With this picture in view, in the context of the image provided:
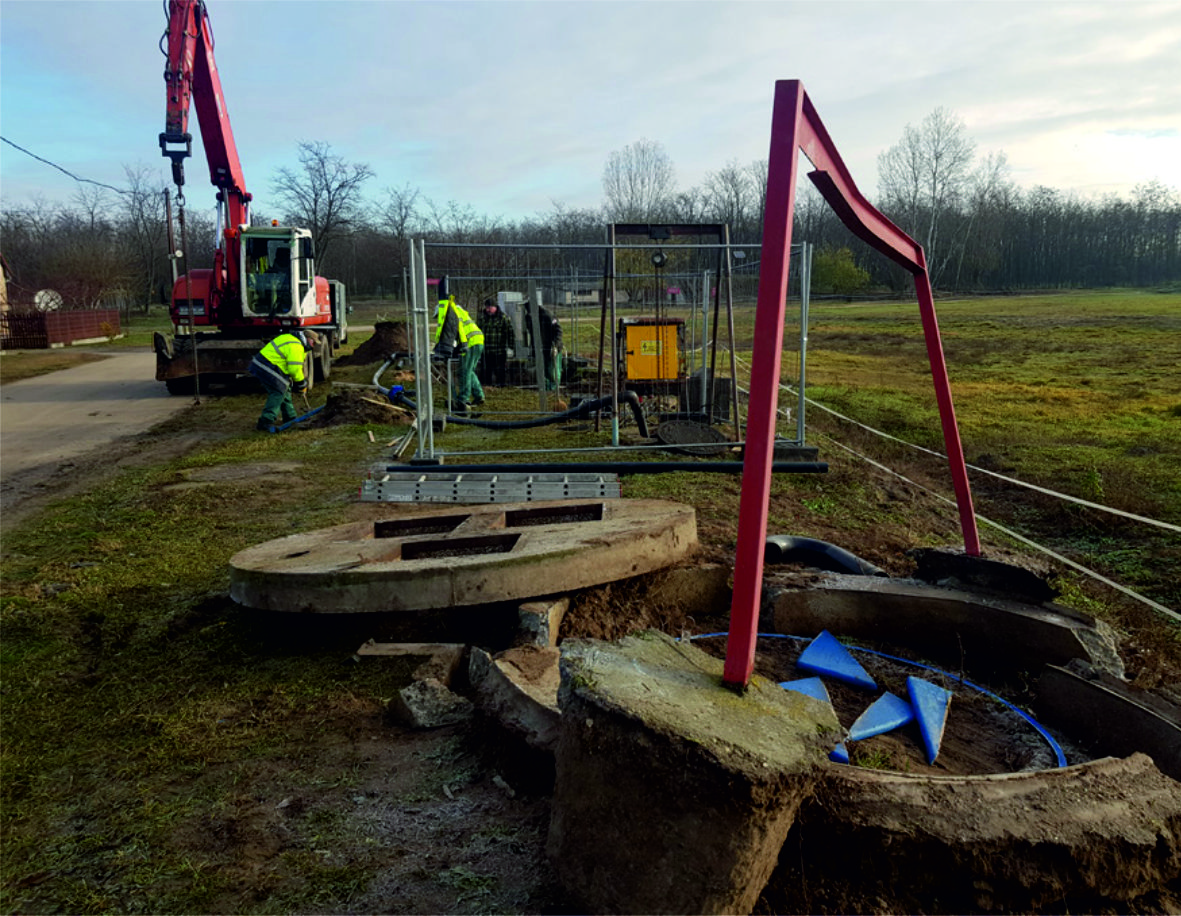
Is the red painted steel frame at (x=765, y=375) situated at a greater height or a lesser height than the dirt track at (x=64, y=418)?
greater

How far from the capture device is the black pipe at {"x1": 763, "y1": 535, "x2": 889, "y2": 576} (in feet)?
17.6

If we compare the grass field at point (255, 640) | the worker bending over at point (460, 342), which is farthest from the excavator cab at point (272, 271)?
the worker bending over at point (460, 342)

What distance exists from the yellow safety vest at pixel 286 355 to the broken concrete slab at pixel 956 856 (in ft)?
36.3

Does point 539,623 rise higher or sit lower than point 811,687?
higher

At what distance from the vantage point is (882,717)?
357 cm

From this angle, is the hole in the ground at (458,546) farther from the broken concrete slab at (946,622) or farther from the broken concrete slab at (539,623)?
the broken concrete slab at (946,622)

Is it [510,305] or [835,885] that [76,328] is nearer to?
[510,305]

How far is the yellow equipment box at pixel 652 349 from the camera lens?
39.6 ft

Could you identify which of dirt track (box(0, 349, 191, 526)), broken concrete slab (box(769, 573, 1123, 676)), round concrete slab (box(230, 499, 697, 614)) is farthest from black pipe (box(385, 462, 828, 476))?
dirt track (box(0, 349, 191, 526))

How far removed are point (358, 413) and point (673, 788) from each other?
1122cm

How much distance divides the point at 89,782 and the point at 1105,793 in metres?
3.60

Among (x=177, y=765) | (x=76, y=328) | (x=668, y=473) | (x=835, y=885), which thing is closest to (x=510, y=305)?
(x=668, y=473)

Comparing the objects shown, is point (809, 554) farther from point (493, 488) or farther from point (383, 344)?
point (383, 344)

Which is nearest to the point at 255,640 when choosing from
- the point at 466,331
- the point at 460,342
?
the point at 460,342
